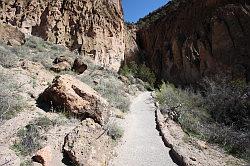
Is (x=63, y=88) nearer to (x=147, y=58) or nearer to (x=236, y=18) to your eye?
(x=236, y=18)

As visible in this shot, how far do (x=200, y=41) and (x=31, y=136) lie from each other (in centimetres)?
2511

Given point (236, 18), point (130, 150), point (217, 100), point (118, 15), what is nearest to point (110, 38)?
point (118, 15)

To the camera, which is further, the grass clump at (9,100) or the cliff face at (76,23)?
the cliff face at (76,23)

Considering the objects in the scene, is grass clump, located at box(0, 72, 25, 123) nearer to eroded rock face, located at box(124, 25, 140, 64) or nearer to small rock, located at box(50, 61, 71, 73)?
small rock, located at box(50, 61, 71, 73)

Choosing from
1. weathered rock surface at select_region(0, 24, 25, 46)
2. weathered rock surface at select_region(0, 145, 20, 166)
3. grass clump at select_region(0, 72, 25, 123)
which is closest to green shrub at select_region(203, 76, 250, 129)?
grass clump at select_region(0, 72, 25, 123)

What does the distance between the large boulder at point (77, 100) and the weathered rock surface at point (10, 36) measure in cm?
997

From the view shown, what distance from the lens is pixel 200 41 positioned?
29.4 meters

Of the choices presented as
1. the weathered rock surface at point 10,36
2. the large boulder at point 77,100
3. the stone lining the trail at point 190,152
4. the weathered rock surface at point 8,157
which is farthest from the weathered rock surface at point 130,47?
the weathered rock surface at point 8,157

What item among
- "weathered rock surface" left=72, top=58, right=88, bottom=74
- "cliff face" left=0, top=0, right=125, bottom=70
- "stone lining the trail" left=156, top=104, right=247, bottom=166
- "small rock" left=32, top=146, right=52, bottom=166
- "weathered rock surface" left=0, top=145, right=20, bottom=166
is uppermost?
"cliff face" left=0, top=0, right=125, bottom=70

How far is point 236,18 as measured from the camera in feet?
87.6

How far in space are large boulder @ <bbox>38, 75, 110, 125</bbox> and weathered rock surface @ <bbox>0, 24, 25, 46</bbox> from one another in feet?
32.7

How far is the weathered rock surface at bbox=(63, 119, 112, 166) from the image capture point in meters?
6.70

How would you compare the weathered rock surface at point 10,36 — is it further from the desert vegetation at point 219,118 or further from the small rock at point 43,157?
the small rock at point 43,157

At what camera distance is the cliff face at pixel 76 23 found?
2458cm
